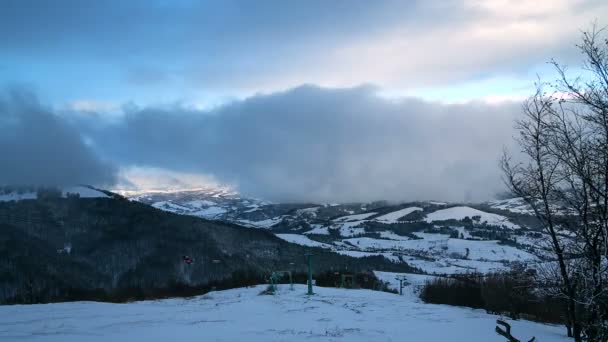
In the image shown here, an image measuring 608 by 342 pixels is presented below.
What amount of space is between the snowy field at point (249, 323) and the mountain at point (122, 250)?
107250 millimetres

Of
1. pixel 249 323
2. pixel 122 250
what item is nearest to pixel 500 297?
→ pixel 249 323

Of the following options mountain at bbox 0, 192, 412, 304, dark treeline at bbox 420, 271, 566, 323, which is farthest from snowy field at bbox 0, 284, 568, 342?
mountain at bbox 0, 192, 412, 304

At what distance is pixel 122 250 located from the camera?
163875mm

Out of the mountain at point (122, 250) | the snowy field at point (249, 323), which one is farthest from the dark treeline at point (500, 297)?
the mountain at point (122, 250)

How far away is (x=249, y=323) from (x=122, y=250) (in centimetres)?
15619

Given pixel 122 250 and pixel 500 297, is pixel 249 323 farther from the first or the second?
pixel 122 250

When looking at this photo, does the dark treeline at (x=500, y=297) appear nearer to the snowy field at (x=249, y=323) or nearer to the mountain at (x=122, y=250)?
the snowy field at (x=249, y=323)

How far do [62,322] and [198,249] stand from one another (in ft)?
502

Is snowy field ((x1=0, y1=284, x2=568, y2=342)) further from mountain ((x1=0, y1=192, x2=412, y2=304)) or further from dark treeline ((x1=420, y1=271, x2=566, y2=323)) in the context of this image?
mountain ((x1=0, y1=192, x2=412, y2=304))

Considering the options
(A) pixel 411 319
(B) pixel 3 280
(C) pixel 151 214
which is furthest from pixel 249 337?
(C) pixel 151 214

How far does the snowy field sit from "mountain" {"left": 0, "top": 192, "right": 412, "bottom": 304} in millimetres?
107250

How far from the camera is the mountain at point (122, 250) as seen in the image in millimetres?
139000

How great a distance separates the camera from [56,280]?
130m

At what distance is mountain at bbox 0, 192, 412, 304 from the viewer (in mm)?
139000
